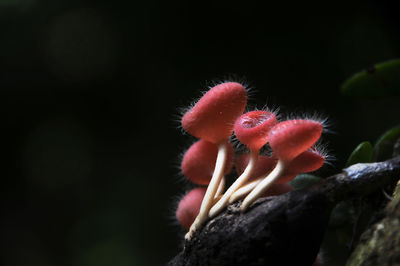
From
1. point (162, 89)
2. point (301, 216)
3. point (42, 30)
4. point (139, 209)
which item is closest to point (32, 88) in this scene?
point (42, 30)

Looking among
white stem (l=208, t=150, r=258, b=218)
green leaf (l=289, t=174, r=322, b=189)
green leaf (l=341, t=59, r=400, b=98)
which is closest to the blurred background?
green leaf (l=341, t=59, r=400, b=98)

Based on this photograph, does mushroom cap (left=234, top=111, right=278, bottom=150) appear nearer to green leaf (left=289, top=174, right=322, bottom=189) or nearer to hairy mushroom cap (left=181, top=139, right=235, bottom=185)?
hairy mushroom cap (left=181, top=139, right=235, bottom=185)

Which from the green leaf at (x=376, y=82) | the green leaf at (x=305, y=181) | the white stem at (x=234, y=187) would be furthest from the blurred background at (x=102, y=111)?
the white stem at (x=234, y=187)

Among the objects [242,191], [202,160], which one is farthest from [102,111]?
[242,191]

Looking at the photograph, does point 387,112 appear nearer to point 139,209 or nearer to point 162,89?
point 162,89

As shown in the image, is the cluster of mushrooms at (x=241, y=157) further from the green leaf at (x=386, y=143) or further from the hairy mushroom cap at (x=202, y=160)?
the green leaf at (x=386, y=143)

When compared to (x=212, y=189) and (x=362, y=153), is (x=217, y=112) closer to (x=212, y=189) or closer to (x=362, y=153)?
(x=212, y=189)
